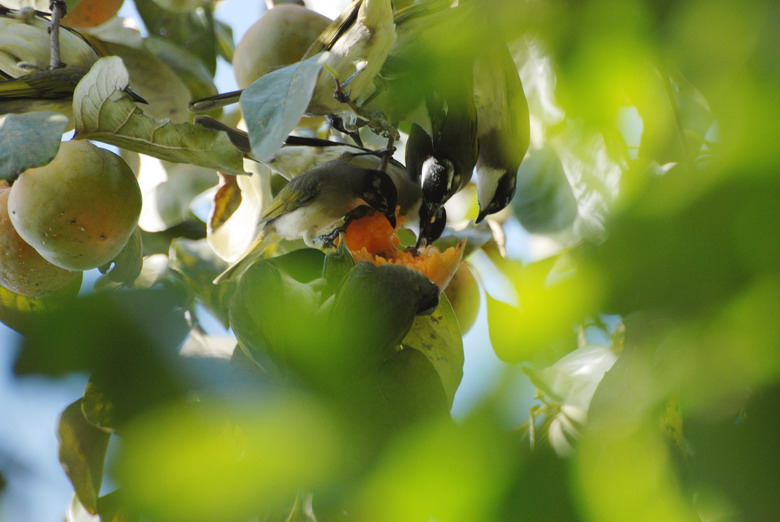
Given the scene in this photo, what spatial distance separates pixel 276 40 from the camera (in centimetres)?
132

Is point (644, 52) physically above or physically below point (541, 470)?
above

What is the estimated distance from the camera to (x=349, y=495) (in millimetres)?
583

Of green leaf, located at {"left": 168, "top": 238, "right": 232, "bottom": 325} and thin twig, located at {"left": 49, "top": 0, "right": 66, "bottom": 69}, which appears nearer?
thin twig, located at {"left": 49, "top": 0, "right": 66, "bottom": 69}

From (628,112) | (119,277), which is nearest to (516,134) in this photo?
(628,112)

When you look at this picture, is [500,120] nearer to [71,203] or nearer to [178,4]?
[71,203]

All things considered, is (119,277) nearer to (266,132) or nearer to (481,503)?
(266,132)

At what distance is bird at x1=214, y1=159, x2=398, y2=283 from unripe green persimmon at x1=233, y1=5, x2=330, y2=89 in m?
0.23

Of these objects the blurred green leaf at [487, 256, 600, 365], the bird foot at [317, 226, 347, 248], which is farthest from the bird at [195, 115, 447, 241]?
the blurred green leaf at [487, 256, 600, 365]

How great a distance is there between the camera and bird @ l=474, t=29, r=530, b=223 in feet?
2.96

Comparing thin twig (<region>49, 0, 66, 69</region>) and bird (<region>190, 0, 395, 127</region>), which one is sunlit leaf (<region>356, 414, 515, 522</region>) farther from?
thin twig (<region>49, 0, 66, 69</region>)

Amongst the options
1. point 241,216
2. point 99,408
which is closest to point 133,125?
point 99,408

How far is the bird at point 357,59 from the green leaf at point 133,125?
11cm

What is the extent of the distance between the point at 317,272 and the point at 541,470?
1.69 ft

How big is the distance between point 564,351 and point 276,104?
326mm
